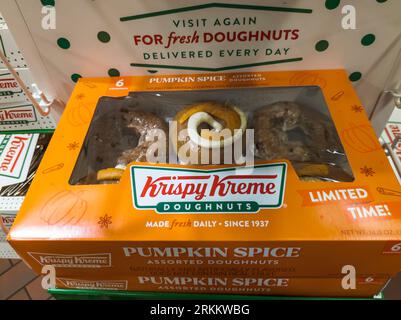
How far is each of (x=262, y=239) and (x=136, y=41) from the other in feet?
1.57

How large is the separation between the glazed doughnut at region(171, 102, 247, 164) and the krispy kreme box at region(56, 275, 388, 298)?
23 cm

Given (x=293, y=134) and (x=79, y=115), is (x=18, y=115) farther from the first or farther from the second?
(x=293, y=134)

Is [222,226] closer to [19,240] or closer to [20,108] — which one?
[19,240]

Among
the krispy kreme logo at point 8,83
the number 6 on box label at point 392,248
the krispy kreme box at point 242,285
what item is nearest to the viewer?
the number 6 on box label at point 392,248

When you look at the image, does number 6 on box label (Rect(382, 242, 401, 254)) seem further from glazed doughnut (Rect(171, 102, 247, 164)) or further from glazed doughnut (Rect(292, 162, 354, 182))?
glazed doughnut (Rect(171, 102, 247, 164))

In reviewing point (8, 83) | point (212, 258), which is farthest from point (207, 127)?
point (8, 83)

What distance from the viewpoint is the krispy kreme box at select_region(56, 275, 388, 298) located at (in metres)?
0.62

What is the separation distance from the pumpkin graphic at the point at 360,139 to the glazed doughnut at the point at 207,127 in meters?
0.20

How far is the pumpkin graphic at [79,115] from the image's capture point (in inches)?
26.9

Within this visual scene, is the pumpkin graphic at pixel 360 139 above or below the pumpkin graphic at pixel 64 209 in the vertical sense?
above

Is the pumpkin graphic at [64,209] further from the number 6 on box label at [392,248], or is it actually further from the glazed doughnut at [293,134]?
the number 6 on box label at [392,248]

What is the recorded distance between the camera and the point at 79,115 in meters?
0.70

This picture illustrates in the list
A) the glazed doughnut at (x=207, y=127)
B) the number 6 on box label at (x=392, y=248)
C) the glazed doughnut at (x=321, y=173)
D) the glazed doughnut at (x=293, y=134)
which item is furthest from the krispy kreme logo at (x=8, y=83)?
the number 6 on box label at (x=392, y=248)

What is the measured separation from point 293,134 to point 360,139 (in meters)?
0.16
